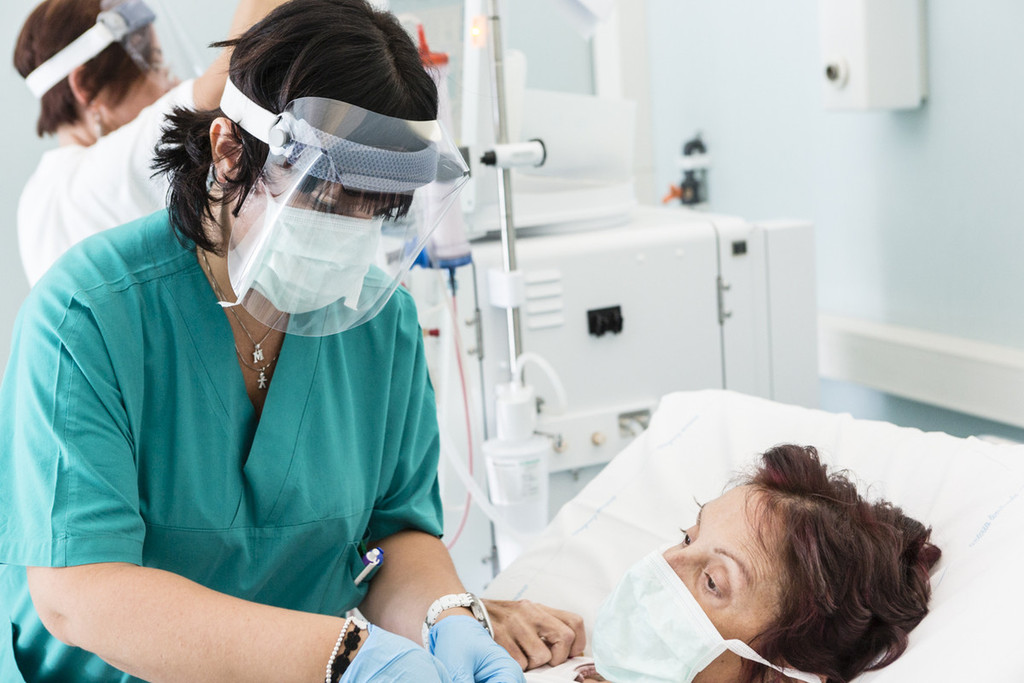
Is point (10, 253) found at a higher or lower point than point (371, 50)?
lower

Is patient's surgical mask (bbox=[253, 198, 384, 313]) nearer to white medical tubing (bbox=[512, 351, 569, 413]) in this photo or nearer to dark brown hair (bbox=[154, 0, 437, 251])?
dark brown hair (bbox=[154, 0, 437, 251])

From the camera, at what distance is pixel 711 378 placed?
2109 millimetres

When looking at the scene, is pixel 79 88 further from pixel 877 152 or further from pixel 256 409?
pixel 877 152

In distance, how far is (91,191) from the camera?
186 centimetres

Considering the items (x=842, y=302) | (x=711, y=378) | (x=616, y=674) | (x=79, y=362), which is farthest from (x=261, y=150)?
(x=842, y=302)

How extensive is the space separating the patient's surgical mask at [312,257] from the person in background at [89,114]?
79cm

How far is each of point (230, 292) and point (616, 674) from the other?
658 millimetres

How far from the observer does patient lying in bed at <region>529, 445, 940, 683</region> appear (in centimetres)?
119

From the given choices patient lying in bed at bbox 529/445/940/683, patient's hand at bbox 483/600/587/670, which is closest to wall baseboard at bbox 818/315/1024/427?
patient lying in bed at bbox 529/445/940/683

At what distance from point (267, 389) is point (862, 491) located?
0.83 meters

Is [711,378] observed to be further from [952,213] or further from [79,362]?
[79,362]

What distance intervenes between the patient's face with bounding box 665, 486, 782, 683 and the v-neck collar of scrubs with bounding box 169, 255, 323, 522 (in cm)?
51

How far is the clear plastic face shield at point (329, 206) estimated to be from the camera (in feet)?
3.11

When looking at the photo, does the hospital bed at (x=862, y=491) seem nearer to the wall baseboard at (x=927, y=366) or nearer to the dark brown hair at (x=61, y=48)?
the wall baseboard at (x=927, y=366)
